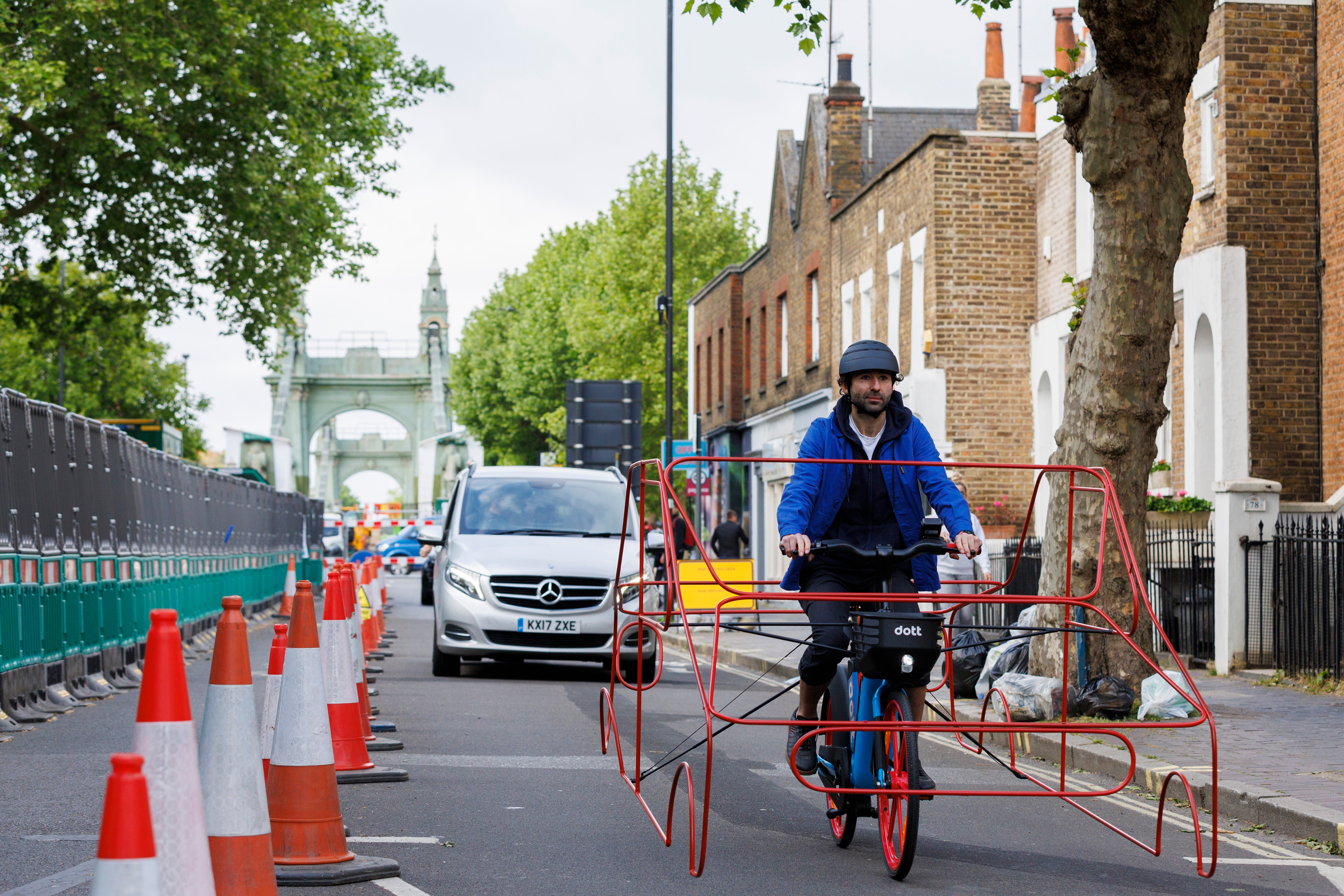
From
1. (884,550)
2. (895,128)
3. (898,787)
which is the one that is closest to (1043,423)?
(895,128)

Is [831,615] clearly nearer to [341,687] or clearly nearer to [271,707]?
[271,707]

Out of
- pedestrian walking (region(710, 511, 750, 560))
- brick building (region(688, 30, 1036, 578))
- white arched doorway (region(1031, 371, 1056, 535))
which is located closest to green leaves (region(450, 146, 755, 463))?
brick building (region(688, 30, 1036, 578))

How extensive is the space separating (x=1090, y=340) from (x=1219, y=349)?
298 inches

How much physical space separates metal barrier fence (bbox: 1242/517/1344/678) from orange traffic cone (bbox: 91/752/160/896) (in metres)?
11.9

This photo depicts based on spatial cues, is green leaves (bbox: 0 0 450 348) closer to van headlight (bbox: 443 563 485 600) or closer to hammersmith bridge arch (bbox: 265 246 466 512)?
van headlight (bbox: 443 563 485 600)

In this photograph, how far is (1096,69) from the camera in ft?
37.7

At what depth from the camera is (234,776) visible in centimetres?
468

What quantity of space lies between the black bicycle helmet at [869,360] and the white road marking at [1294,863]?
228 cm

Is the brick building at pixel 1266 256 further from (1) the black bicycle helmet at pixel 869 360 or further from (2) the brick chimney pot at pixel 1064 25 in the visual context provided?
(2) the brick chimney pot at pixel 1064 25

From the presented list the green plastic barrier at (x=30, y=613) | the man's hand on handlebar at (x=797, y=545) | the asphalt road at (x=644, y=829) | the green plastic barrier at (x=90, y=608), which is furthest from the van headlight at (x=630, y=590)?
the man's hand on handlebar at (x=797, y=545)

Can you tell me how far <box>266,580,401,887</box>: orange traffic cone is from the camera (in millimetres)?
5781

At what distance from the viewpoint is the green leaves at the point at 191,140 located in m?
23.0

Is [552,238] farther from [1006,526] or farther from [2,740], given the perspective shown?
[2,740]

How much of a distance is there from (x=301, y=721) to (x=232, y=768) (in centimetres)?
114
